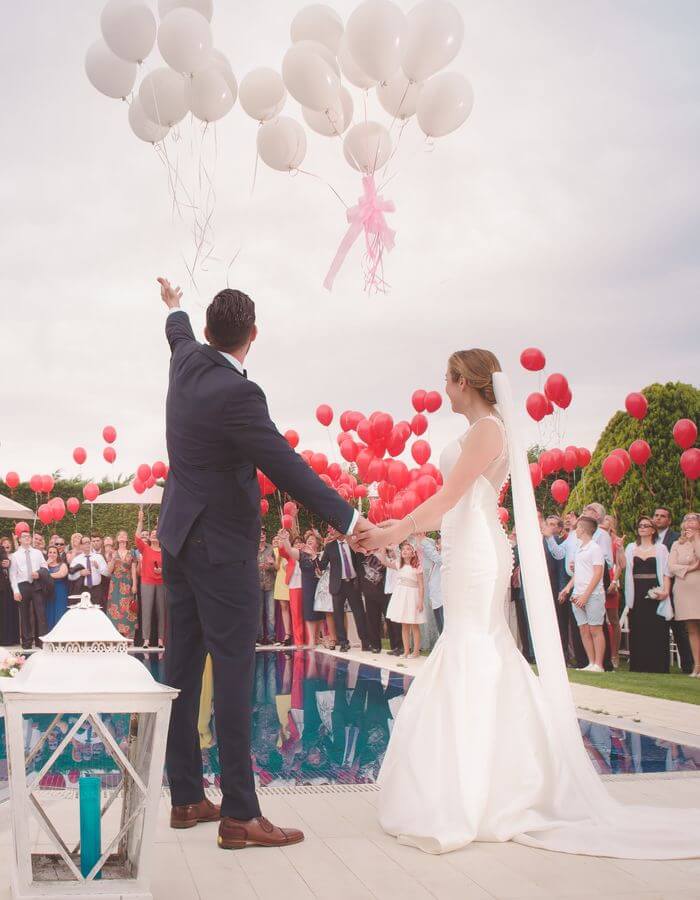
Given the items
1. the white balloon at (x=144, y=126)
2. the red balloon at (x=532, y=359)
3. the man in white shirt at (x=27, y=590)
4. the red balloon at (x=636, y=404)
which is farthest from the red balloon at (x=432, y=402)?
the white balloon at (x=144, y=126)

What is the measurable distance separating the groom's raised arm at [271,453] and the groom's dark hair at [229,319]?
28 centimetres

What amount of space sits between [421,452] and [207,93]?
30.9 feet

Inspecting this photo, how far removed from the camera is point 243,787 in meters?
3.19

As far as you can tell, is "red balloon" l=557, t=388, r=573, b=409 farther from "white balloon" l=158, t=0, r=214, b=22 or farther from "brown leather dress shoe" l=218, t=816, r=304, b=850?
"brown leather dress shoe" l=218, t=816, r=304, b=850

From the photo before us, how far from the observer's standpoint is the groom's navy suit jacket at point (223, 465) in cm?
315

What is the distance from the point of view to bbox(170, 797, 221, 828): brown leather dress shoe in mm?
3484

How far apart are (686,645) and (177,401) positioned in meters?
8.47

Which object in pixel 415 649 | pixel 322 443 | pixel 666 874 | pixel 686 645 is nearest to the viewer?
pixel 666 874

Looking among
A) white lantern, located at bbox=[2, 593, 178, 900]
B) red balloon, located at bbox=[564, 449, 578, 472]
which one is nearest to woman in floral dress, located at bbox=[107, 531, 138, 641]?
red balloon, located at bbox=[564, 449, 578, 472]

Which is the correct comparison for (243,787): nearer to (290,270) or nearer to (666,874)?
(666,874)

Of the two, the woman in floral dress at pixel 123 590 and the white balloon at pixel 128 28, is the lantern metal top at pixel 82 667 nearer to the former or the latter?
the white balloon at pixel 128 28

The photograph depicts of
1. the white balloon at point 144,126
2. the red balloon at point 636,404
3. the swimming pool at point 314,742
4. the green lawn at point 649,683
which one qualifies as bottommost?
the green lawn at point 649,683

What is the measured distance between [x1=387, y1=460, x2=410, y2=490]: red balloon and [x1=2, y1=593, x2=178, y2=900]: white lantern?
11720 millimetres

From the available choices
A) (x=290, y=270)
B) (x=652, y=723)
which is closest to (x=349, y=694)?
(x=652, y=723)
